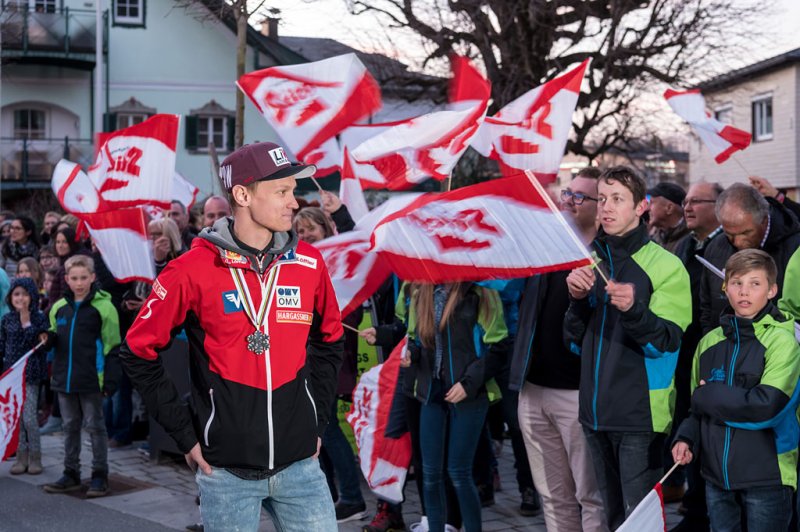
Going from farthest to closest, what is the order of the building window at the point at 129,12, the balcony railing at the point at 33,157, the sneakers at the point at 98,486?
1. the building window at the point at 129,12
2. the balcony railing at the point at 33,157
3. the sneakers at the point at 98,486

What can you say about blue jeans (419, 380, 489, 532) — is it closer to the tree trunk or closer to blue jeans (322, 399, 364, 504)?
blue jeans (322, 399, 364, 504)

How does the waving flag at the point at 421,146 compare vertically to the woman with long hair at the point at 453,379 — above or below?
above

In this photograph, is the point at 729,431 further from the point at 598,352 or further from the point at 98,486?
the point at 98,486

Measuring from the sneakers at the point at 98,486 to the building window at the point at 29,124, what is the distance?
92.0 feet

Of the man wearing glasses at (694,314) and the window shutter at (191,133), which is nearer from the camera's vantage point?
the man wearing glasses at (694,314)

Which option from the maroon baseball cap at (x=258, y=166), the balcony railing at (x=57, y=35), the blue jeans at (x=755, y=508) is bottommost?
the blue jeans at (x=755, y=508)

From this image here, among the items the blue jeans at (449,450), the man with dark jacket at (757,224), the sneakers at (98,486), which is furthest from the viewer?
the sneakers at (98,486)

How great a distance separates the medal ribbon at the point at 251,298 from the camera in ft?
12.6

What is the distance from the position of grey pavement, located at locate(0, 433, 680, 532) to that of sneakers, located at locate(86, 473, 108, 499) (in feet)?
0.17

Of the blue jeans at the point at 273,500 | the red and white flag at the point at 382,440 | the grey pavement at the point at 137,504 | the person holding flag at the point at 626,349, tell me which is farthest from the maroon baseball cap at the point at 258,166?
the grey pavement at the point at 137,504

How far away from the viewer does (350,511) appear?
705 cm

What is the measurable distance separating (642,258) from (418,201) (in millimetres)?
1192

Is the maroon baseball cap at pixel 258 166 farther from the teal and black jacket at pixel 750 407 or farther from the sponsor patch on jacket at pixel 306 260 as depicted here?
the teal and black jacket at pixel 750 407

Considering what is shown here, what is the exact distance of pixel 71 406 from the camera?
8.06 metres
